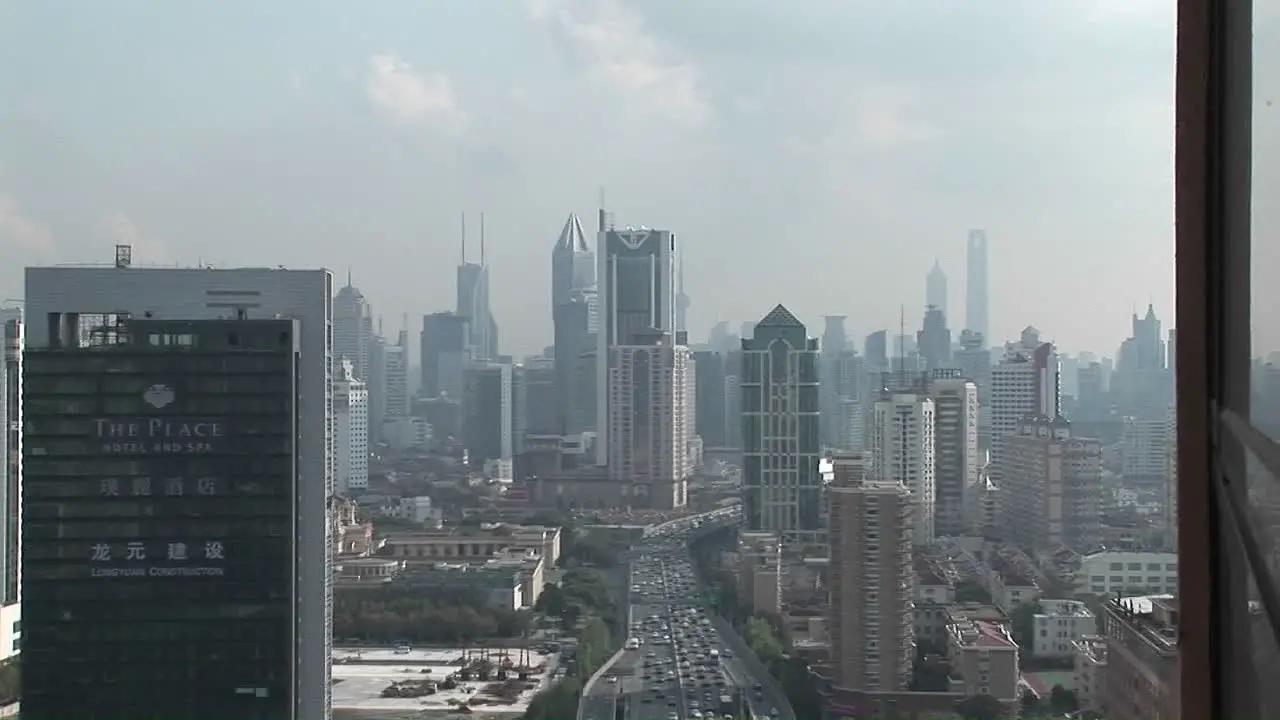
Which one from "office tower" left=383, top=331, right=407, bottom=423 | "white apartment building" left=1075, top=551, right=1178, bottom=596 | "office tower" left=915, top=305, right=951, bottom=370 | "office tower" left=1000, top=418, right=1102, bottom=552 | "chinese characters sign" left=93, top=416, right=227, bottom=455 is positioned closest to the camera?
"white apartment building" left=1075, top=551, right=1178, bottom=596

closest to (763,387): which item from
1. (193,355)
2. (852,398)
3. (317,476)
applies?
(852,398)

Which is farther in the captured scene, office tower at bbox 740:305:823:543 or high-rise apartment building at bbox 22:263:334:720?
office tower at bbox 740:305:823:543

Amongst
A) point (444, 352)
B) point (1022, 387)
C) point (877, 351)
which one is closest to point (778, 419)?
point (877, 351)

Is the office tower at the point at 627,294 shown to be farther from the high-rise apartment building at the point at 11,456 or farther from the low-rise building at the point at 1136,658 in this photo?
the low-rise building at the point at 1136,658

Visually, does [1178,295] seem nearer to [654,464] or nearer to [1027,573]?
[1027,573]

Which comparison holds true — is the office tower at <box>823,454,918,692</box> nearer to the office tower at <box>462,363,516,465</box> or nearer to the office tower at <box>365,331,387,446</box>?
the office tower at <box>462,363,516,465</box>

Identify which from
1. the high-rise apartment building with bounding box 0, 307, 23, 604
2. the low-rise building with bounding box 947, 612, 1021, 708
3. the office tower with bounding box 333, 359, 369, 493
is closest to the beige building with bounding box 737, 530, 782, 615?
the low-rise building with bounding box 947, 612, 1021, 708
